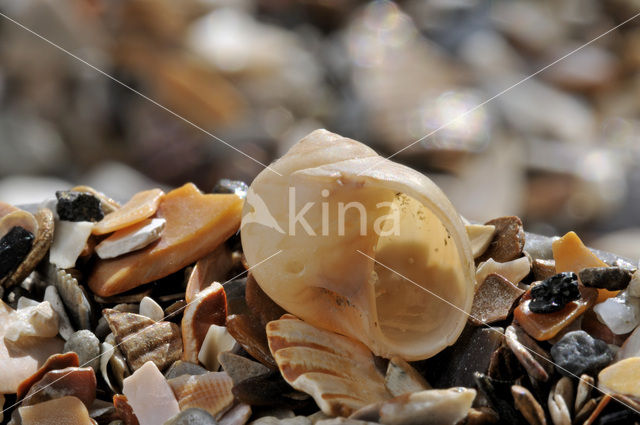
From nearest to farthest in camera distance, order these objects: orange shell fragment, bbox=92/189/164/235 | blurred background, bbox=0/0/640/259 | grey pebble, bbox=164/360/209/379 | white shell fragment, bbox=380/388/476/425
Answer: white shell fragment, bbox=380/388/476/425
grey pebble, bbox=164/360/209/379
orange shell fragment, bbox=92/189/164/235
blurred background, bbox=0/0/640/259

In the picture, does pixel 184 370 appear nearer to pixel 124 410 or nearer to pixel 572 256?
pixel 124 410

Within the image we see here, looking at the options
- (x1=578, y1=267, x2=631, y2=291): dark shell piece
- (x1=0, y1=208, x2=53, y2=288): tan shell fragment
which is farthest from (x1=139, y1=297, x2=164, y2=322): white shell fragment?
(x1=578, y1=267, x2=631, y2=291): dark shell piece

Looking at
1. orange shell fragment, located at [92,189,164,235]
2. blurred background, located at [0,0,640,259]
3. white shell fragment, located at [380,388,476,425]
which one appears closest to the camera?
white shell fragment, located at [380,388,476,425]

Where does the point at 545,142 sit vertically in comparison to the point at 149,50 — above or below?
below

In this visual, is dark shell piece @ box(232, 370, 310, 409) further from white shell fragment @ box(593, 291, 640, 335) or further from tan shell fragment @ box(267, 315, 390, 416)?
white shell fragment @ box(593, 291, 640, 335)

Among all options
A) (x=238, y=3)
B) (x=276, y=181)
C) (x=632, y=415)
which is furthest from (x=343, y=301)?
(x=238, y=3)

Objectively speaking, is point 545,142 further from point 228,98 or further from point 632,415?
point 632,415

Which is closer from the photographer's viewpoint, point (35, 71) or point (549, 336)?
point (549, 336)
